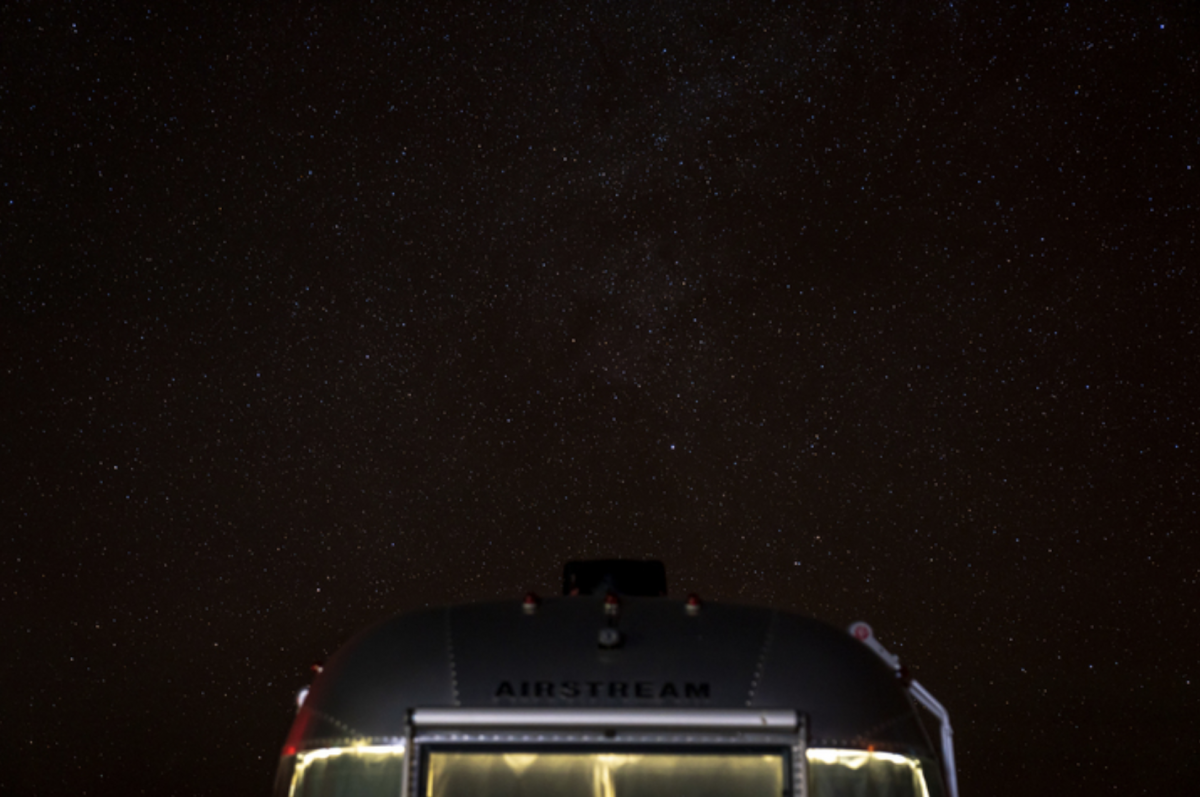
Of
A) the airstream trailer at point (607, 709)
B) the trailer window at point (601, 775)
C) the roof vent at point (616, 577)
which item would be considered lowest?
the trailer window at point (601, 775)

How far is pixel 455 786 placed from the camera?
4.36 meters

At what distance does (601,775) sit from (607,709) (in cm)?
24

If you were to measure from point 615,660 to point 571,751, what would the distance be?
454mm

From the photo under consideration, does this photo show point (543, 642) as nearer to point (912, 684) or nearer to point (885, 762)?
point (885, 762)

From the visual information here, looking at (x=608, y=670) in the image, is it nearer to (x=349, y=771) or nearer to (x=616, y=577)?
(x=349, y=771)

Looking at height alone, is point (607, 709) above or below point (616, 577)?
below

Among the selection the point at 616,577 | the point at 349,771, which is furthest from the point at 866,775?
the point at 349,771

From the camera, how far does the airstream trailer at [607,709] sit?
4.38 meters

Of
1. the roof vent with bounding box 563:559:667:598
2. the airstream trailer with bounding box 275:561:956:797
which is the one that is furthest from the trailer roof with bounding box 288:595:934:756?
the roof vent with bounding box 563:559:667:598

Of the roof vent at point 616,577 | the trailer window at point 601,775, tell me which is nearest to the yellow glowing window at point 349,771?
the trailer window at point 601,775

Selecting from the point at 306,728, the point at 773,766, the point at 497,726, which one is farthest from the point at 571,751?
the point at 306,728

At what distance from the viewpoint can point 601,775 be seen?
4.39 meters

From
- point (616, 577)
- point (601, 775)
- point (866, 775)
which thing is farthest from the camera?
point (616, 577)

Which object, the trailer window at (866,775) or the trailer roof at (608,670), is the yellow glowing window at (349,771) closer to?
the trailer roof at (608,670)
